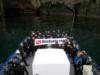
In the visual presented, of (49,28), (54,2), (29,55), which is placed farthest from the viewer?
(54,2)

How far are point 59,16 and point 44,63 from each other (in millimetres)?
47803

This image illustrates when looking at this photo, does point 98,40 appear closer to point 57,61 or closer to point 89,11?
point 89,11

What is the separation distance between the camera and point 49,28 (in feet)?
148

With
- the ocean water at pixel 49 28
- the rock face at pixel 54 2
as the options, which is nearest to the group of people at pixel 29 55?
the ocean water at pixel 49 28

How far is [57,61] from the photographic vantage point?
36.7 feet

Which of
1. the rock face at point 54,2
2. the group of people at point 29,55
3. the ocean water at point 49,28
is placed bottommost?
the ocean water at point 49,28

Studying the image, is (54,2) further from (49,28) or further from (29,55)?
(29,55)

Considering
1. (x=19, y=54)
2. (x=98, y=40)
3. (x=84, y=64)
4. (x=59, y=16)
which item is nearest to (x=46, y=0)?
(x=59, y=16)

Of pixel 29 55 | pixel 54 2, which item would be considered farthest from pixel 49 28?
pixel 29 55

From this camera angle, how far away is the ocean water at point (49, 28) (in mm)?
29422

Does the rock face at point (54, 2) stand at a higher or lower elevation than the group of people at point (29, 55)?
lower

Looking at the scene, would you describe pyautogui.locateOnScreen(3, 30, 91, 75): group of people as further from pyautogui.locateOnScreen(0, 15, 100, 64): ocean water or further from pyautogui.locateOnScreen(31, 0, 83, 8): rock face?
pyautogui.locateOnScreen(31, 0, 83, 8): rock face

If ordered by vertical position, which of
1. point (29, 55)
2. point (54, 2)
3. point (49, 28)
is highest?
point (54, 2)

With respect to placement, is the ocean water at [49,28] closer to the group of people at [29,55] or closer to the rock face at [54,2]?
the rock face at [54,2]
